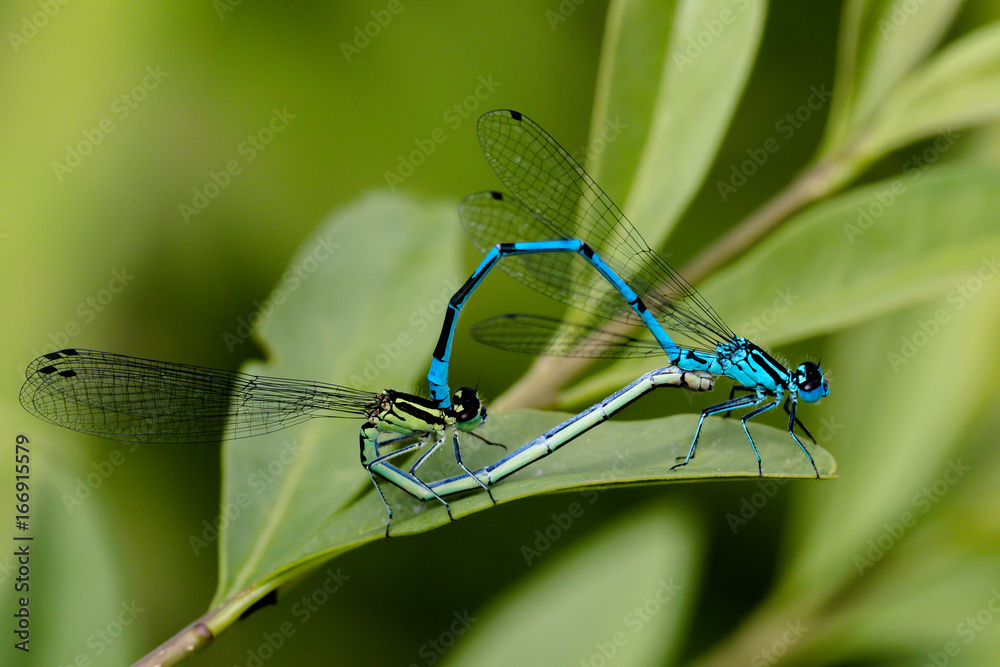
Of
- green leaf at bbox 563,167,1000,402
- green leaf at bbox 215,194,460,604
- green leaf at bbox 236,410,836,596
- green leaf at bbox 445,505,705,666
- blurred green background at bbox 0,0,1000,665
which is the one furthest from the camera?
blurred green background at bbox 0,0,1000,665

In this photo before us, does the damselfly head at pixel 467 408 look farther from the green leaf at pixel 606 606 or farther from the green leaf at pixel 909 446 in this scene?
the green leaf at pixel 909 446

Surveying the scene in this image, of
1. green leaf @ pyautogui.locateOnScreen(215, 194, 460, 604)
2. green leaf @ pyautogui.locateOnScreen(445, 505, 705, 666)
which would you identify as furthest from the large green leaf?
green leaf @ pyautogui.locateOnScreen(445, 505, 705, 666)

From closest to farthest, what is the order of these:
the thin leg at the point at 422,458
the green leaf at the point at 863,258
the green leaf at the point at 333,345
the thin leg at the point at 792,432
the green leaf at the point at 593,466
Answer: the green leaf at the point at 593,466
the thin leg at the point at 792,432
the green leaf at the point at 333,345
the green leaf at the point at 863,258
the thin leg at the point at 422,458

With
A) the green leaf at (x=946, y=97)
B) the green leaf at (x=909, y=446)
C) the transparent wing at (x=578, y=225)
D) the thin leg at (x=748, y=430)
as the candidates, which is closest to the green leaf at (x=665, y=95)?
the transparent wing at (x=578, y=225)

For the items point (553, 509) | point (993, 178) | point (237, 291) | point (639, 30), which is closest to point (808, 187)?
point (993, 178)

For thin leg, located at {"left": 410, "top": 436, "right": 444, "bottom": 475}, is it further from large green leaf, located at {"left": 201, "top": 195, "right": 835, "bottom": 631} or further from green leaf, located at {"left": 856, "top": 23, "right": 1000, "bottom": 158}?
green leaf, located at {"left": 856, "top": 23, "right": 1000, "bottom": 158}

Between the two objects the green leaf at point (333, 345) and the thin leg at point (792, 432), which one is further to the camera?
the green leaf at point (333, 345)

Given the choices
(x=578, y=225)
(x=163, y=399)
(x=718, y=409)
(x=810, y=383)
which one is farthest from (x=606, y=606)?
(x=163, y=399)
